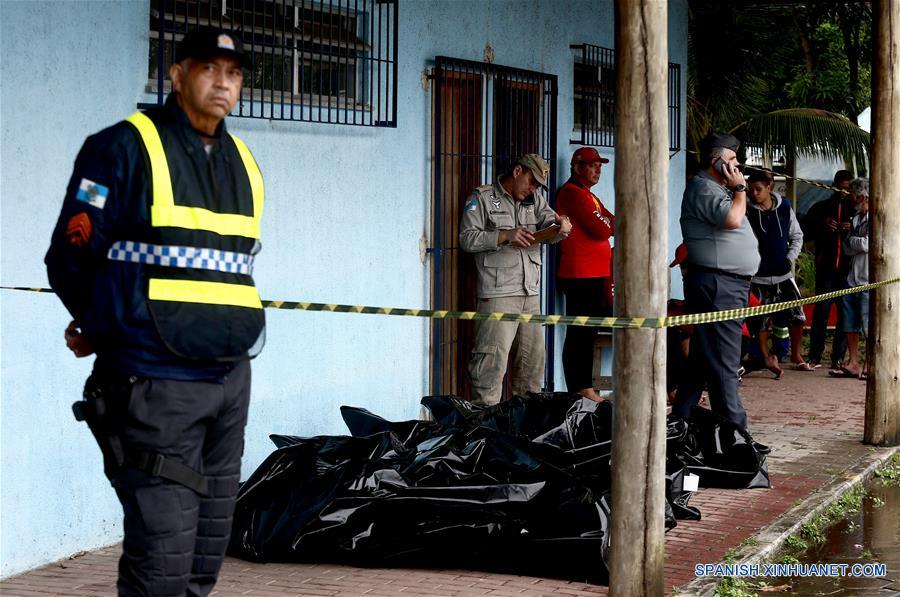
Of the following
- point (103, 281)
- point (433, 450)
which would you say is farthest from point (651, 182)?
point (103, 281)

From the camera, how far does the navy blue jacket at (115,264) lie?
389cm

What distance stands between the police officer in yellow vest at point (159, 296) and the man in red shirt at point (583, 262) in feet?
20.1

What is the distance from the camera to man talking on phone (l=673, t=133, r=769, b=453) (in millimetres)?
8375

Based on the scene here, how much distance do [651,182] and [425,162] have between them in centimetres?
343

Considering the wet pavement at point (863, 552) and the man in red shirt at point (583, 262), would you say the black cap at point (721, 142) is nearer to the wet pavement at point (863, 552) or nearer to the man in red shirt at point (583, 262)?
the man in red shirt at point (583, 262)

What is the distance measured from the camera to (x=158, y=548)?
3893 mm

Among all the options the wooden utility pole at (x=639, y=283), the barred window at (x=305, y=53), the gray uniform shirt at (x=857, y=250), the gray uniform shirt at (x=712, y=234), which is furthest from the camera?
the gray uniform shirt at (x=857, y=250)

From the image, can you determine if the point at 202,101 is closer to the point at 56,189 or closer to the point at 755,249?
the point at 56,189

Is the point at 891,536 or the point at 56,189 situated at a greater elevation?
the point at 56,189

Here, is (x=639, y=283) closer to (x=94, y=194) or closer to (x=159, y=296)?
(x=159, y=296)

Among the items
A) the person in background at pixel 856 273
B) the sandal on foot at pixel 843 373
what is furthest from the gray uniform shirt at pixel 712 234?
the sandal on foot at pixel 843 373

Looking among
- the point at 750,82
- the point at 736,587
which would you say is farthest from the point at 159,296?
the point at 750,82

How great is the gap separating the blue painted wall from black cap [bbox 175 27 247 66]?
2037 mm

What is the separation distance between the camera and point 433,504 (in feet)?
20.0
